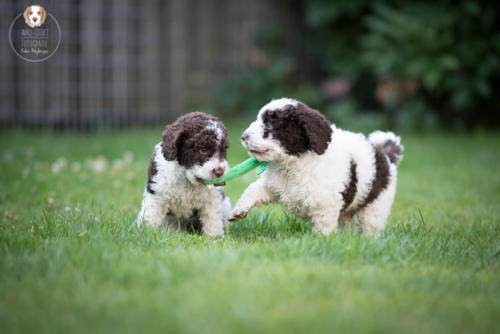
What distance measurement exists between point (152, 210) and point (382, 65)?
24.3 ft

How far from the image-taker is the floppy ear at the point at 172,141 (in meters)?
3.76

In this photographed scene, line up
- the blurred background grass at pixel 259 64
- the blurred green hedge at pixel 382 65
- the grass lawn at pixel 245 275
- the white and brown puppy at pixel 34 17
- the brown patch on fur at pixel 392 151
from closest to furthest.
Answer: the grass lawn at pixel 245 275 < the brown patch on fur at pixel 392 151 < the white and brown puppy at pixel 34 17 < the blurred green hedge at pixel 382 65 < the blurred background grass at pixel 259 64

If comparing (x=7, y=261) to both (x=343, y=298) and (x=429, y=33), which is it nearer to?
(x=343, y=298)

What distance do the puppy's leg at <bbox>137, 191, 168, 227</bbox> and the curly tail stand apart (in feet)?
6.58

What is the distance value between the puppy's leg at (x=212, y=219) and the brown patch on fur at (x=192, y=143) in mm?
437

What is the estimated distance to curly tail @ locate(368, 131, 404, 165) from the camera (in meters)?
4.52

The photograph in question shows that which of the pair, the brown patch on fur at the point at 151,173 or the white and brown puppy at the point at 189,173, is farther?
the brown patch on fur at the point at 151,173

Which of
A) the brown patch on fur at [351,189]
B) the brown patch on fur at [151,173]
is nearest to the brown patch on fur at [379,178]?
the brown patch on fur at [351,189]

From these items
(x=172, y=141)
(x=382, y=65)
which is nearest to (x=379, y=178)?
(x=172, y=141)

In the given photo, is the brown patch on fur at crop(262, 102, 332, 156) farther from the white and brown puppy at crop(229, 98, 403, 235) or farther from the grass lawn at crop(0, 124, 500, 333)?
the grass lawn at crop(0, 124, 500, 333)

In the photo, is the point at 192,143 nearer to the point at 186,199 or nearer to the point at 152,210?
the point at 186,199

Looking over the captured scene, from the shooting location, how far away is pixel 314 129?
371cm

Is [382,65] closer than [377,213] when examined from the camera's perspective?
No

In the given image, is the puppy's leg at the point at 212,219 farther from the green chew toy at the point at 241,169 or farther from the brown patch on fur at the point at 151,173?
the brown patch on fur at the point at 151,173
